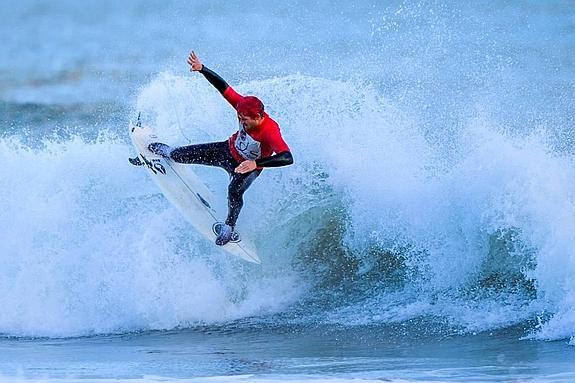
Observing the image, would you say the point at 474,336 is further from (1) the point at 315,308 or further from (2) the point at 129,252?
(2) the point at 129,252

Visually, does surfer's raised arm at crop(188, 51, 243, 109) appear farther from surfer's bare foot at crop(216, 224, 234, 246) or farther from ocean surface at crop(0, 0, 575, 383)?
ocean surface at crop(0, 0, 575, 383)

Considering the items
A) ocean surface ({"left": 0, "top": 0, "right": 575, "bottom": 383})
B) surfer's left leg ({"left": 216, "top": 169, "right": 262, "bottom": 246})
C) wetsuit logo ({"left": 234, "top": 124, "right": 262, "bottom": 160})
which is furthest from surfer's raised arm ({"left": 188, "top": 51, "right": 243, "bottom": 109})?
ocean surface ({"left": 0, "top": 0, "right": 575, "bottom": 383})

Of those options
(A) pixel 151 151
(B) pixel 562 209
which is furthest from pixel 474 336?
(A) pixel 151 151

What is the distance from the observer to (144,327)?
10.1 metres

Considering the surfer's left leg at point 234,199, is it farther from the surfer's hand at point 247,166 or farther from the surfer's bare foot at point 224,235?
the surfer's hand at point 247,166

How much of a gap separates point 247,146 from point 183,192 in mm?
1194

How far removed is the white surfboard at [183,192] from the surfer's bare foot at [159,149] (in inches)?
1.5

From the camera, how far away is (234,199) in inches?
385

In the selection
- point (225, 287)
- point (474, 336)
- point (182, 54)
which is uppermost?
point (182, 54)

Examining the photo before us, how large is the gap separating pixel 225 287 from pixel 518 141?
316cm

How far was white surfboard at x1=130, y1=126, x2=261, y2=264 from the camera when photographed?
10.3m

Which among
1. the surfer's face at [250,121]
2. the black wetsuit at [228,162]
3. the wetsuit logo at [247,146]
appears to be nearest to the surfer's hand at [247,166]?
the surfer's face at [250,121]

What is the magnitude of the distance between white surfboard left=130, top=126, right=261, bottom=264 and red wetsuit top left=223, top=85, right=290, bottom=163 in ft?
3.00

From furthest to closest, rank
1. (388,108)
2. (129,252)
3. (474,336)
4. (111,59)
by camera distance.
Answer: (111,59) < (388,108) < (129,252) < (474,336)
